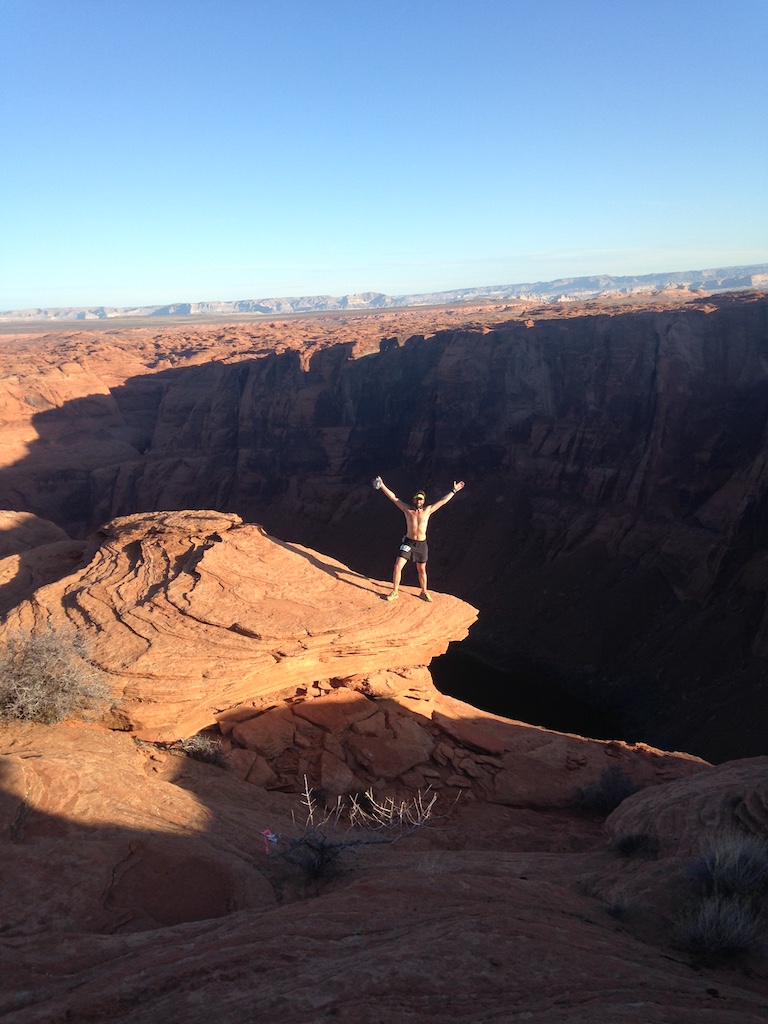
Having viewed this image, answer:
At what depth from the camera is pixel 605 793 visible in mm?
10055

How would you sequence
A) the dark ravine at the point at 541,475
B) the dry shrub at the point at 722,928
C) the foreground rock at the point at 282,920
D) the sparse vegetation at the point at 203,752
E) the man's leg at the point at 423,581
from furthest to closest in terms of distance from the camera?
the dark ravine at the point at 541,475
the man's leg at the point at 423,581
the sparse vegetation at the point at 203,752
the dry shrub at the point at 722,928
the foreground rock at the point at 282,920

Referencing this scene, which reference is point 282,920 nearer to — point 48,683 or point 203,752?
point 203,752

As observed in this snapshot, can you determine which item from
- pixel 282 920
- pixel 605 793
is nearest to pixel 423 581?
pixel 605 793

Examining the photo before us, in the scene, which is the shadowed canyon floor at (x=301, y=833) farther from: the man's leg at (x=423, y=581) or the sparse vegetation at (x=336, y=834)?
the man's leg at (x=423, y=581)

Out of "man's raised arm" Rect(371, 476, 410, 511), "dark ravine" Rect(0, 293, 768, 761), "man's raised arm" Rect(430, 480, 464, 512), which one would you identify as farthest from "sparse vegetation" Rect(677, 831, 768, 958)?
"dark ravine" Rect(0, 293, 768, 761)

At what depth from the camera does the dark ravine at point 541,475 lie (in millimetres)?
22844

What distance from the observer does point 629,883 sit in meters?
5.81

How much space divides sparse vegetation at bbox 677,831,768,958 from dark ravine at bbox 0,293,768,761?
13820 millimetres

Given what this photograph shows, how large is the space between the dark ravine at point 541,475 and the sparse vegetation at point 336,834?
1271 cm

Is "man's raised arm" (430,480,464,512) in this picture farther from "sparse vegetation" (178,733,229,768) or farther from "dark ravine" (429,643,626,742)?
"dark ravine" (429,643,626,742)

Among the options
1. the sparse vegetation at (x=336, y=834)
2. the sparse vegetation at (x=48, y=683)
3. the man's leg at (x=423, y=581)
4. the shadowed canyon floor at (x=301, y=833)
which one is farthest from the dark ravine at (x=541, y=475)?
the sparse vegetation at (x=48, y=683)

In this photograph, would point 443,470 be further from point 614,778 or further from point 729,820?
point 729,820

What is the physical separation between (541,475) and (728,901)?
2900 centimetres

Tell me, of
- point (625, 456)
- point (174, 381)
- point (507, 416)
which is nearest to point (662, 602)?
point (625, 456)
